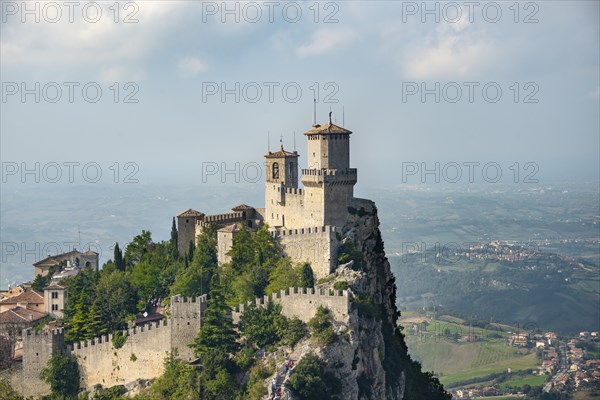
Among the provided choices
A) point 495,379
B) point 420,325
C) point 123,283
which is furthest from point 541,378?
point 123,283

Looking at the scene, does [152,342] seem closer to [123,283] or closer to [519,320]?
[123,283]

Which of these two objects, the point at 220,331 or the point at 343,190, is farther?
the point at 343,190

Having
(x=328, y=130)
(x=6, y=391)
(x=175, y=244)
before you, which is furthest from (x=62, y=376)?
(x=328, y=130)

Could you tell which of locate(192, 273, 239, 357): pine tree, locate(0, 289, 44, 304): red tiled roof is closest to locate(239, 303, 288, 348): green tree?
locate(192, 273, 239, 357): pine tree

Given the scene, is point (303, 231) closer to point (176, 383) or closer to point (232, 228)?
point (232, 228)

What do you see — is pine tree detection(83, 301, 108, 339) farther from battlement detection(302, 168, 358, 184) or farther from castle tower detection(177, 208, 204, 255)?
battlement detection(302, 168, 358, 184)

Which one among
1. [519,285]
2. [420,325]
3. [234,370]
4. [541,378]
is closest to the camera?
[234,370]
